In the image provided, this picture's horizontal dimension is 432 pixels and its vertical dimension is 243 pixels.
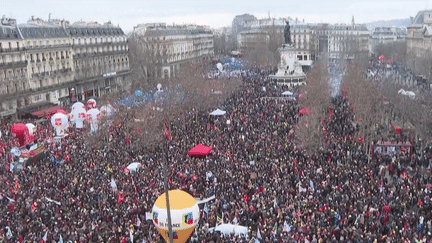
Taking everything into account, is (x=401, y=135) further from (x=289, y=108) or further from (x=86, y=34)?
(x=86, y=34)

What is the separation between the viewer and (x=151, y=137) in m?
32.2

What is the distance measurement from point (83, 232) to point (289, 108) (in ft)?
89.8

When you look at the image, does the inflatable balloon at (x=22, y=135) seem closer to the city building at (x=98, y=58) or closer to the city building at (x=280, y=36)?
the city building at (x=98, y=58)

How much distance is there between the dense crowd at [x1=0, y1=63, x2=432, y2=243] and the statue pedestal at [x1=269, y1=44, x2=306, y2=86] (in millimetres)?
26936

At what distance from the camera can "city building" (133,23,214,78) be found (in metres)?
78.6

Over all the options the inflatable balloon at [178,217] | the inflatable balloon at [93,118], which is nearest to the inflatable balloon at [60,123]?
the inflatable balloon at [93,118]

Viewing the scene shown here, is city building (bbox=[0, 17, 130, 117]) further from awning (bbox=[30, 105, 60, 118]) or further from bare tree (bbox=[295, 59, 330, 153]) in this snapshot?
bare tree (bbox=[295, 59, 330, 153])

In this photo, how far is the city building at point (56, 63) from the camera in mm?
→ 51594

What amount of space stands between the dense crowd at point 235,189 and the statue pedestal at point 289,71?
26.9 m

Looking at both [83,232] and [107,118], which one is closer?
[83,232]

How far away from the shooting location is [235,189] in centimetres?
2295

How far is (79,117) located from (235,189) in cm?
2111

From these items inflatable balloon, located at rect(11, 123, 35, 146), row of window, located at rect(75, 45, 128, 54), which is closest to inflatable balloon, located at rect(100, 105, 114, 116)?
inflatable balloon, located at rect(11, 123, 35, 146)

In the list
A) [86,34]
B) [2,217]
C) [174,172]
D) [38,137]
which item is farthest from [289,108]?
[86,34]
